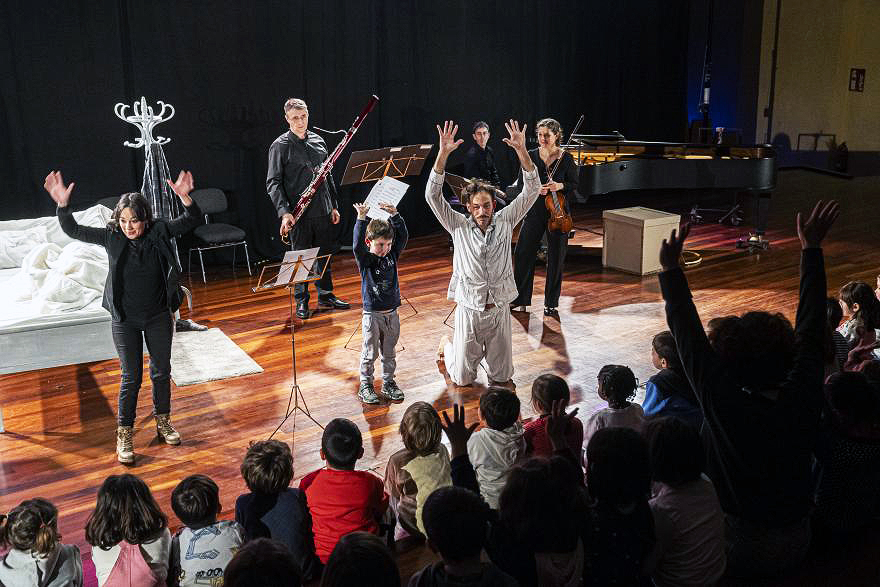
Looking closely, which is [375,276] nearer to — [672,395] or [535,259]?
[672,395]

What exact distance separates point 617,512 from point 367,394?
8.98 feet

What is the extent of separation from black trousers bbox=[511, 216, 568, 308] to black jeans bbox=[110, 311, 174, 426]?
9.81 ft

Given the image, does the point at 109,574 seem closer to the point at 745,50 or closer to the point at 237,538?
the point at 237,538

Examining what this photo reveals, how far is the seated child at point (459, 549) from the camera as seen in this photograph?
225 centimetres

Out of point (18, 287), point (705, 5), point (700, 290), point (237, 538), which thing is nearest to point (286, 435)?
point (237, 538)

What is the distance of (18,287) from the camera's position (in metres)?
6.04

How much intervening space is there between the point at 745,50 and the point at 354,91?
7508 millimetres

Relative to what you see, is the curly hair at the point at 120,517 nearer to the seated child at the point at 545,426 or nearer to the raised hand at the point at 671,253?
the seated child at the point at 545,426

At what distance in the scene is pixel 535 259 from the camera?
6.88 metres

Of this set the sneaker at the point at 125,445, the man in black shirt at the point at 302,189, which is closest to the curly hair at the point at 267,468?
the sneaker at the point at 125,445

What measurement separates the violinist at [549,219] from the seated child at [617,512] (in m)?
3.95

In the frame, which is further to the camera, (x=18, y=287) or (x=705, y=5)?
(x=705, y=5)

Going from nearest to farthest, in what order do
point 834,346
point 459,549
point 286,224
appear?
point 459,549 → point 834,346 → point 286,224

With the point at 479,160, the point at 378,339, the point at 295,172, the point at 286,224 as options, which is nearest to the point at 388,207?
the point at 378,339
